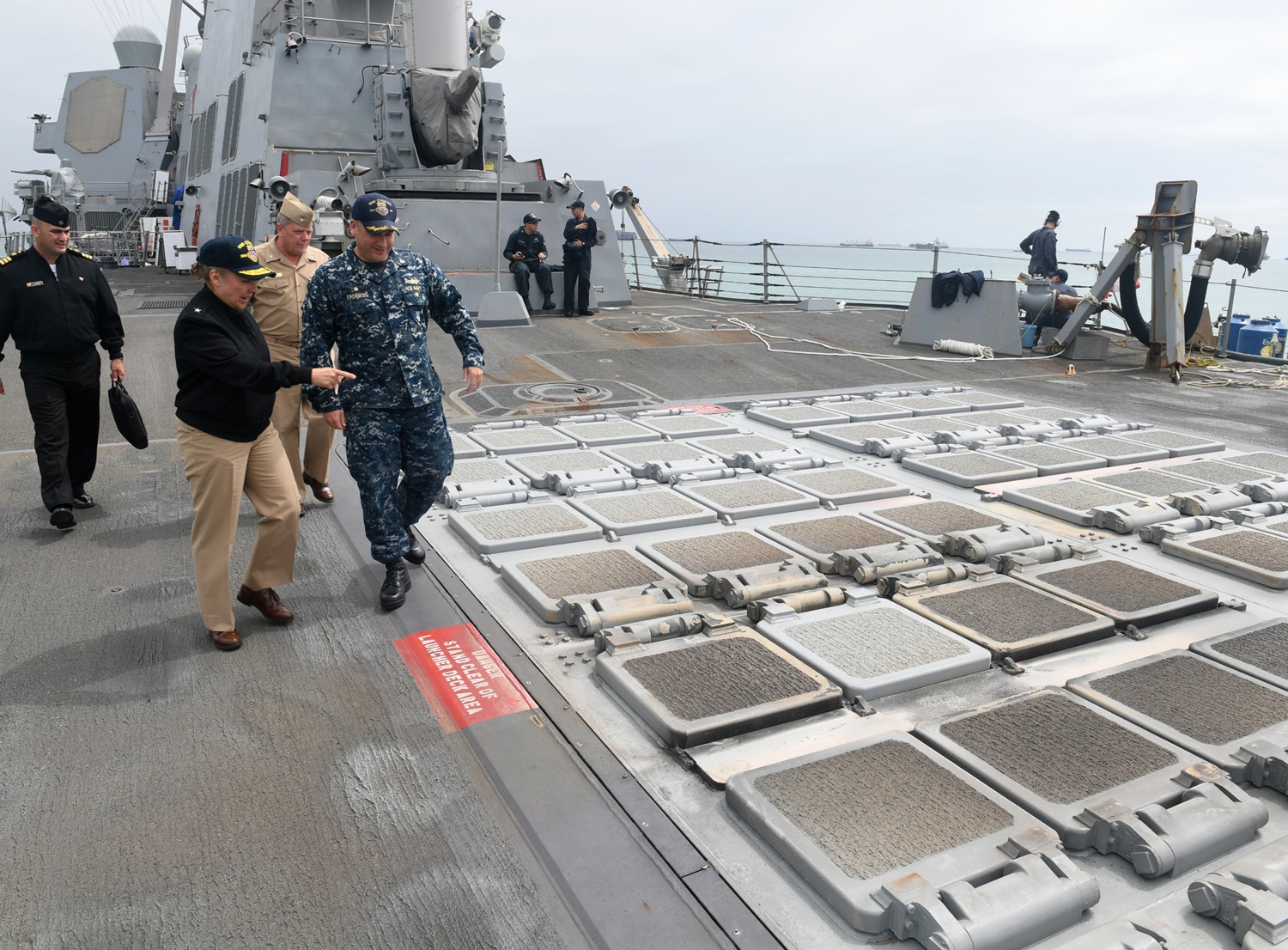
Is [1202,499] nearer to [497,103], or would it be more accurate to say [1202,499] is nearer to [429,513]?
[429,513]

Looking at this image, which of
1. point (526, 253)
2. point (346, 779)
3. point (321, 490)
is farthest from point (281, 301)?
point (526, 253)

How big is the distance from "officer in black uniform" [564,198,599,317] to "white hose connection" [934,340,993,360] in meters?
4.83

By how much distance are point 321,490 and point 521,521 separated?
136 cm

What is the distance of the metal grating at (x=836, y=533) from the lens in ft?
15.4

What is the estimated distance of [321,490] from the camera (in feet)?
18.0

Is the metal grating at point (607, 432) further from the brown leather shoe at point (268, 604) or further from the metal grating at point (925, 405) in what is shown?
the brown leather shoe at point (268, 604)

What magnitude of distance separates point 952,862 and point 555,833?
1.03 m

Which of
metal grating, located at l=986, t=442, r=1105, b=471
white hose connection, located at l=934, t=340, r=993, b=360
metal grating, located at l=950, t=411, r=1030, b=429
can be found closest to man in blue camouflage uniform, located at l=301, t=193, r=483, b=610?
metal grating, located at l=986, t=442, r=1105, b=471

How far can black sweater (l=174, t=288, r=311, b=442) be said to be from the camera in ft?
11.2

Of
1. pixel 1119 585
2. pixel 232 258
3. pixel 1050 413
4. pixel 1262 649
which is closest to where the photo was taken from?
pixel 232 258

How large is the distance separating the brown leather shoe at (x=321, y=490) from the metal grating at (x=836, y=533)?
8.43 ft

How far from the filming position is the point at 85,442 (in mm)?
5234

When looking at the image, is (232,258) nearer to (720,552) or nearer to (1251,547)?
(720,552)

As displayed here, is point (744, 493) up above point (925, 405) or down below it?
below
